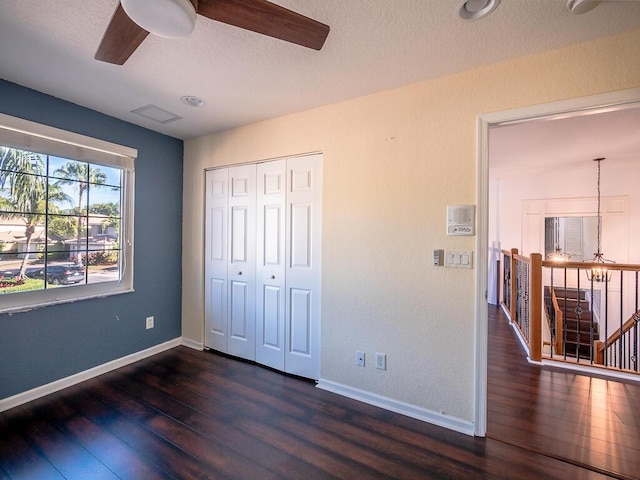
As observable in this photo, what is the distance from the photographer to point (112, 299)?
278cm

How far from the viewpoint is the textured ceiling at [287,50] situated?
143cm

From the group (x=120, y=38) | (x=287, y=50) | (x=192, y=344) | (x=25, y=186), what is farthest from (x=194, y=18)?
(x=192, y=344)

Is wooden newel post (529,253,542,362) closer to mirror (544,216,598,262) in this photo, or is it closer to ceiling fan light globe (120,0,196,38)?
mirror (544,216,598,262)

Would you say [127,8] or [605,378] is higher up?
[127,8]

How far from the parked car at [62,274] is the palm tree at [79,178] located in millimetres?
92

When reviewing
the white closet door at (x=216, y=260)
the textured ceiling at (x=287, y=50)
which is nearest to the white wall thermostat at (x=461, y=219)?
the textured ceiling at (x=287, y=50)

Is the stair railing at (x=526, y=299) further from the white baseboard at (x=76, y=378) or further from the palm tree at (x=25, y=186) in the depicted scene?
the palm tree at (x=25, y=186)

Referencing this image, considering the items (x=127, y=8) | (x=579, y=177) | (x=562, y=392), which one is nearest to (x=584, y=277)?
(x=579, y=177)

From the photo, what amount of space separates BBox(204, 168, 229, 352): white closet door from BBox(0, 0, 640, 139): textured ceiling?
0.95m

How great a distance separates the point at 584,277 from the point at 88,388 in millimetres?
7622

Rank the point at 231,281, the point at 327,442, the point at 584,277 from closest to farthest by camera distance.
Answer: the point at 327,442 < the point at 231,281 < the point at 584,277

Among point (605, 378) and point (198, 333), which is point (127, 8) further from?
point (605, 378)

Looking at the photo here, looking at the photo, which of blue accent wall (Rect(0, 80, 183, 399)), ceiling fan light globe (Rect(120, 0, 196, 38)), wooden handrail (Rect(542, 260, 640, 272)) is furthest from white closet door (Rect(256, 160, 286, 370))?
wooden handrail (Rect(542, 260, 640, 272))

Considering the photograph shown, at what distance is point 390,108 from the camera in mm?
2205
